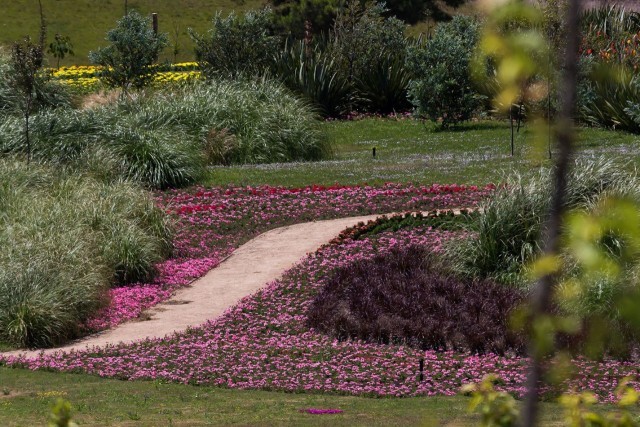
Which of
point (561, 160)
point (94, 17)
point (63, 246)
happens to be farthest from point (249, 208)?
point (94, 17)

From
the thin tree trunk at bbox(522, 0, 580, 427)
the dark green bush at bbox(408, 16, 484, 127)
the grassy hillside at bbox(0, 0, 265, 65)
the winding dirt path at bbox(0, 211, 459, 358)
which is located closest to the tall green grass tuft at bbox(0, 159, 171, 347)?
the winding dirt path at bbox(0, 211, 459, 358)

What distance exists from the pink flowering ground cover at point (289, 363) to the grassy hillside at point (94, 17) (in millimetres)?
51057

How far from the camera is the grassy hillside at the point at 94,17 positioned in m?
63.9

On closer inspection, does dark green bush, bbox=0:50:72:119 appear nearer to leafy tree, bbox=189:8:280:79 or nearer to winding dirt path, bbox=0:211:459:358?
leafy tree, bbox=189:8:280:79

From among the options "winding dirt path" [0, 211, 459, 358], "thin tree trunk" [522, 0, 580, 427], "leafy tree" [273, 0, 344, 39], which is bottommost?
"winding dirt path" [0, 211, 459, 358]

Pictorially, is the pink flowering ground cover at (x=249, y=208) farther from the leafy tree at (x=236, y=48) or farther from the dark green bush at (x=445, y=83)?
the leafy tree at (x=236, y=48)

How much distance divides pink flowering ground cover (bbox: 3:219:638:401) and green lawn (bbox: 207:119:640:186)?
266 inches

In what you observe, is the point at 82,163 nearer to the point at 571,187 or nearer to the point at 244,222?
the point at 244,222

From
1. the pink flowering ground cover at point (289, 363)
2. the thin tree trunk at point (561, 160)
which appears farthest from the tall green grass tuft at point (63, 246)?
the thin tree trunk at point (561, 160)

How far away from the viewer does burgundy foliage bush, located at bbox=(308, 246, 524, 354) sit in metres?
11.8

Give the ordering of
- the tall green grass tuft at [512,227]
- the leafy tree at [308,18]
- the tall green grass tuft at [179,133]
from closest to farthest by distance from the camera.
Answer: the tall green grass tuft at [512,227], the tall green grass tuft at [179,133], the leafy tree at [308,18]

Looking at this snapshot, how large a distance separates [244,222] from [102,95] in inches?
497

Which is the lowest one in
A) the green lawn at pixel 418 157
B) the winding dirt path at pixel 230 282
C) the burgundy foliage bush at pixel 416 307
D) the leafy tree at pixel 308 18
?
the winding dirt path at pixel 230 282

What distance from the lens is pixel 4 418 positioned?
28.6 feet
